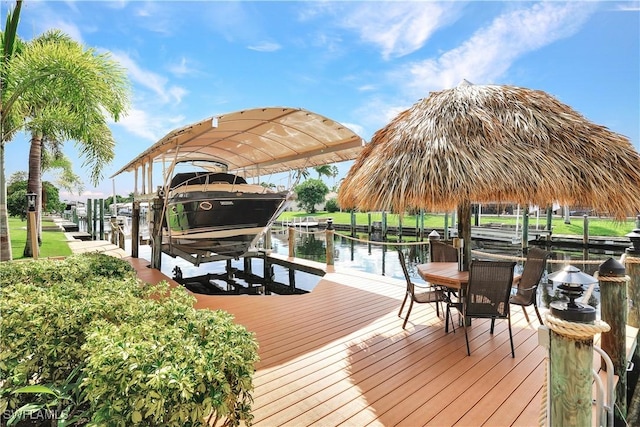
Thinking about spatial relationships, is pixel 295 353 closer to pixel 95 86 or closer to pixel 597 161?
pixel 597 161

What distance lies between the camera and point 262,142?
798 cm

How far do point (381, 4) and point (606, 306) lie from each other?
16.3 ft

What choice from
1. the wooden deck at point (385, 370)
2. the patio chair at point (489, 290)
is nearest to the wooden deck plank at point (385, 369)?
the wooden deck at point (385, 370)

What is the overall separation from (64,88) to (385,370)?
6.30 m

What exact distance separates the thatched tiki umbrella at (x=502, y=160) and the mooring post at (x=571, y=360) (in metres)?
2.06

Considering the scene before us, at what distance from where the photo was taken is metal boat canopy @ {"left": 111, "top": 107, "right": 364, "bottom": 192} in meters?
6.08

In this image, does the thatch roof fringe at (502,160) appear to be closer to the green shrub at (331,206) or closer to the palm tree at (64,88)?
the palm tree at (64,88)

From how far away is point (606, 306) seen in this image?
9.58 ft

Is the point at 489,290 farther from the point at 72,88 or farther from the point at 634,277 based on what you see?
the point at 72,88

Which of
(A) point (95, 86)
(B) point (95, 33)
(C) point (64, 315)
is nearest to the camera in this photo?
(C) point (64, 315)

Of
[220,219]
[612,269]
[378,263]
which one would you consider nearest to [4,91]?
[220,219]

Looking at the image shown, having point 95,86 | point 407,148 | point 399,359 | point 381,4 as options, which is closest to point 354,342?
point 399,359

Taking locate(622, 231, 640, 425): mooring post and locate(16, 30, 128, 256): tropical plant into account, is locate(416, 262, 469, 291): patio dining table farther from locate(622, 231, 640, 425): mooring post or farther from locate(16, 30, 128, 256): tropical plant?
locate(16, 30, 128, 256): tropical plant

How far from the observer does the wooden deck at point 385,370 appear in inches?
93.1
